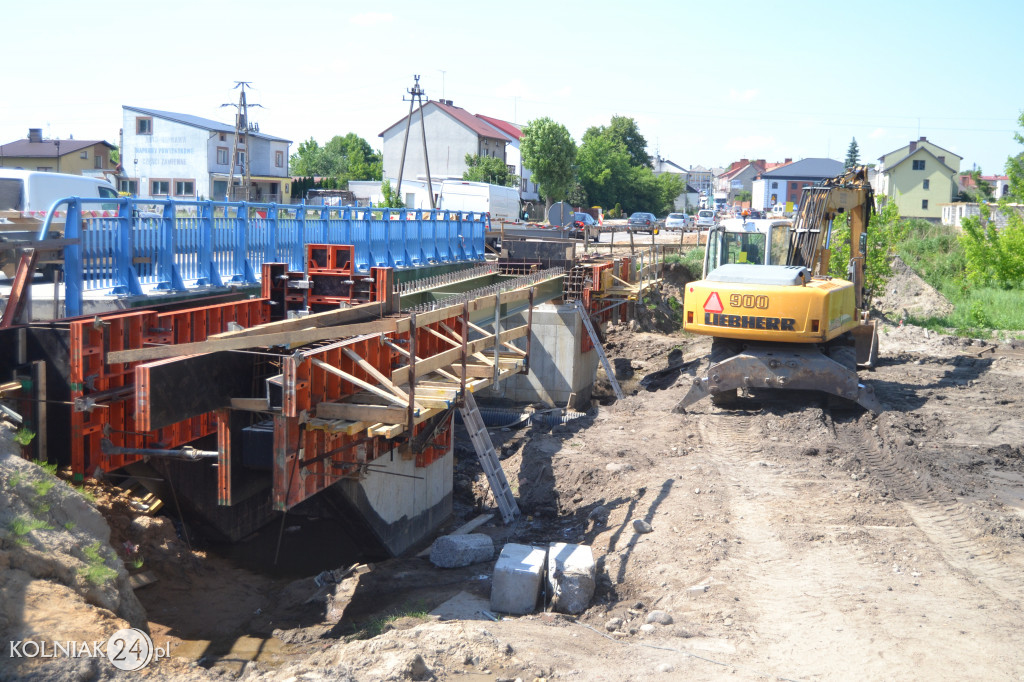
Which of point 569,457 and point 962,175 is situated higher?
point 962,175

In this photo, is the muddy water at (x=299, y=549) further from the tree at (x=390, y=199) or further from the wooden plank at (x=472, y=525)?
the tree at (x=390, y=199)

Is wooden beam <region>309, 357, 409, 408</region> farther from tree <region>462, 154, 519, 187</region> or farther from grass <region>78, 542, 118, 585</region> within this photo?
tree <region>462, 154, 519, 187</region>

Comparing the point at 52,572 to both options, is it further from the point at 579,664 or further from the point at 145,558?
the point at 579,664

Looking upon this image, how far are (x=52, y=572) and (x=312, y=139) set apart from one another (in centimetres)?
10507

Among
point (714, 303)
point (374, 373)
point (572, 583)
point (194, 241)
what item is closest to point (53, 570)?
point (374, 373)

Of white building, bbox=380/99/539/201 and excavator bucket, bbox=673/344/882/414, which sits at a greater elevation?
white building, bbox=380/99/539/201

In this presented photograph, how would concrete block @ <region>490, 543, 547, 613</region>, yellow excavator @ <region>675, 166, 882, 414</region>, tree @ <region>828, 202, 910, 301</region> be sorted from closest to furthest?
1. concrete block @ <region>490, 543, 547, 613</region>
2. yellow excavator @ <region>675, 166, 882, 414</region>
3. tree @ <region>828, 202, 910, 301</region>

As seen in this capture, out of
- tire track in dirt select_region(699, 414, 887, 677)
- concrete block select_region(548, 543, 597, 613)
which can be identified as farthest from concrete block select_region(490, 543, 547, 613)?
tire track in dirt select_region(699, 414, 887, 677)

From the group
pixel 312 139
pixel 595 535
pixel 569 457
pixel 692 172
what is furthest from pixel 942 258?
pixel 692 172

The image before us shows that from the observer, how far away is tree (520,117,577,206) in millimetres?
64062

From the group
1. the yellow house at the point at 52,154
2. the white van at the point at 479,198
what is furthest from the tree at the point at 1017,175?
the yellow house at the point at 52,154

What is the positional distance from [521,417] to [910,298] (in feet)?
68.1

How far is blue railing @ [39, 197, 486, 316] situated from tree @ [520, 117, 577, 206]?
149ft

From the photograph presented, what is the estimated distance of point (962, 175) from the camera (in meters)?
111
